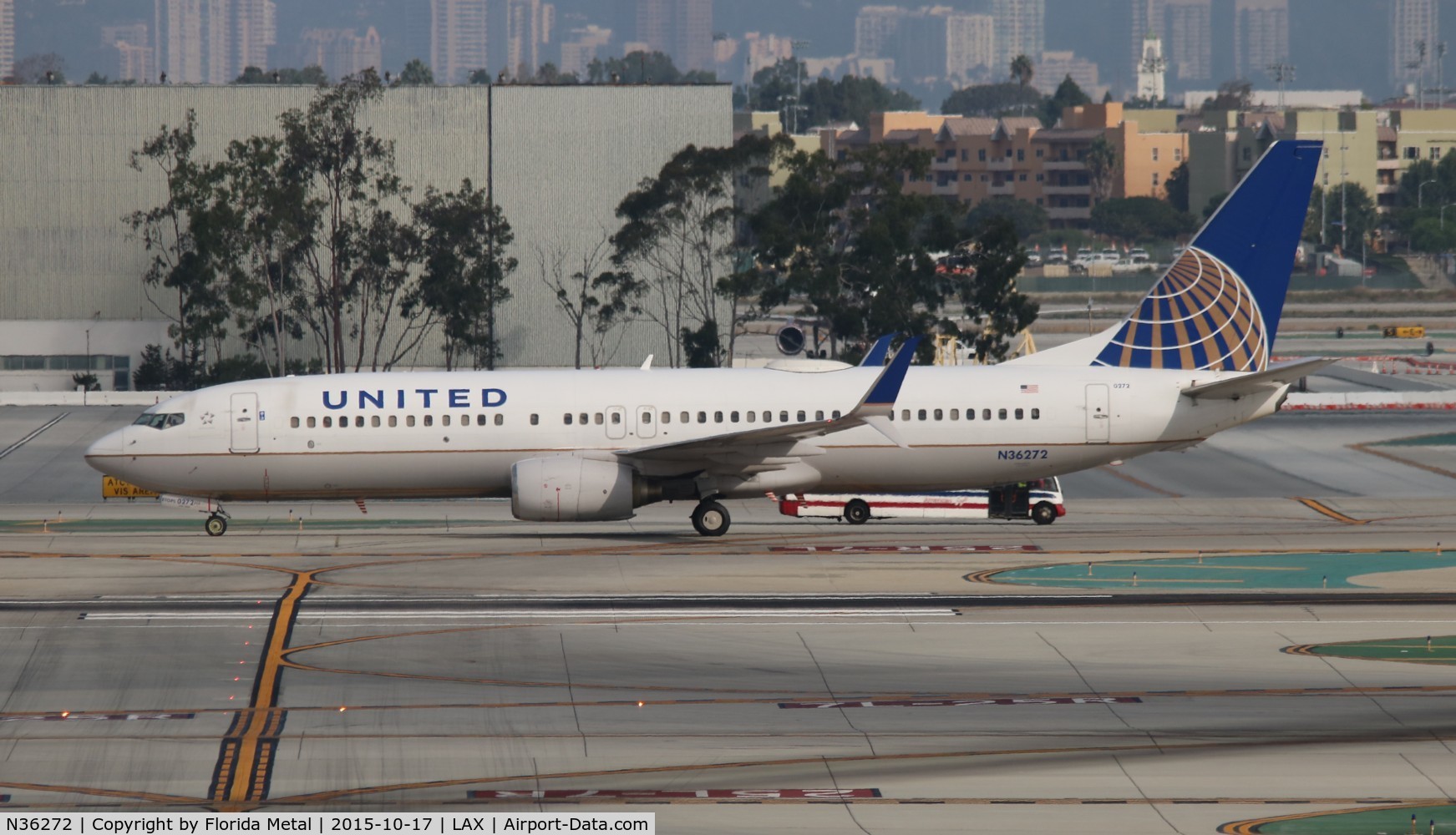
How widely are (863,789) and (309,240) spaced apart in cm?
8036

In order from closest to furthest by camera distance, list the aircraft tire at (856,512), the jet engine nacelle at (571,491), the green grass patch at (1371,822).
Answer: the green grass patch at (1371,822) < the jet engine nacelle at (571,491) < the aircraft tire at (856,512)

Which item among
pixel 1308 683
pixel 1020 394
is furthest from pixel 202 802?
pixel 1020 394

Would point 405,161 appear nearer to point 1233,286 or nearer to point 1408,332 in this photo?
point 1233,286

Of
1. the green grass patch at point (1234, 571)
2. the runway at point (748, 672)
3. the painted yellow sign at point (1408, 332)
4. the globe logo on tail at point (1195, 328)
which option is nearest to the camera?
the runway at point (748, 672)

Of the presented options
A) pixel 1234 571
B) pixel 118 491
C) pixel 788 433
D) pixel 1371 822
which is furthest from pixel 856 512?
pixel 1371 822

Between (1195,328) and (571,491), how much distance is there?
53.0 feet

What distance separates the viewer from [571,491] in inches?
1540

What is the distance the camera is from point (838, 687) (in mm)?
25531

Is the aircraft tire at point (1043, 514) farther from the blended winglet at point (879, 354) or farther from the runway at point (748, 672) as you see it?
the blended winglet at point (879, 354)

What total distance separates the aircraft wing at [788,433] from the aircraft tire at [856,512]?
490cm

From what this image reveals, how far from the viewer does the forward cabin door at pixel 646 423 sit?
41.1 meters

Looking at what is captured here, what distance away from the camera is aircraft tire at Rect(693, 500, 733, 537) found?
41312 millimetres

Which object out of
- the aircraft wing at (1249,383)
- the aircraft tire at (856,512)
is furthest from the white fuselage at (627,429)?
the aircraft tire at (856,512)

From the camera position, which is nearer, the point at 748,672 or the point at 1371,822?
the point at 1371,822
